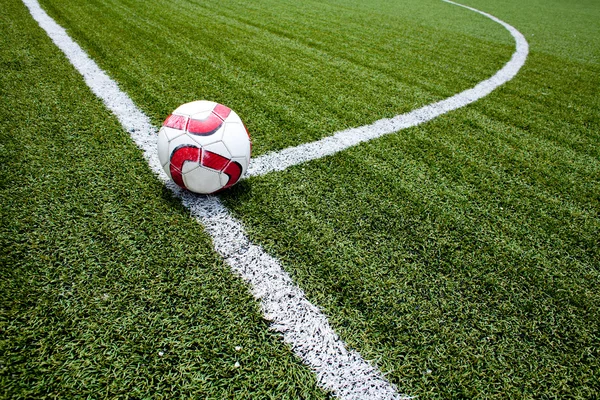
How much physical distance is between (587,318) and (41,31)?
6.72 metres

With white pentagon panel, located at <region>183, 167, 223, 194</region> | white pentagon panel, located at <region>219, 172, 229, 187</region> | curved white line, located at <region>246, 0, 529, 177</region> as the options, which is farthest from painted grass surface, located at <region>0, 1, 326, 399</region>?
curved white line, located at <region>246, 0, 529, 177</region>

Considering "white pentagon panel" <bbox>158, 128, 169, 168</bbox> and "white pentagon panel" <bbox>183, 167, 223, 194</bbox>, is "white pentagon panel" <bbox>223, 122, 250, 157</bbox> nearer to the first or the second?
"white pentagon panel" <bbox>183, 167, 223, 194</bbox>

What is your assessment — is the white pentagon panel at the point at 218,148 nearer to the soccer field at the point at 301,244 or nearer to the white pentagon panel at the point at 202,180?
the white pentagon panel at the point at 202,180

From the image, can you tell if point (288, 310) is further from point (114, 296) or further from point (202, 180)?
point (202, 180)

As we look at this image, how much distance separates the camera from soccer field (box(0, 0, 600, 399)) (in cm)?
146

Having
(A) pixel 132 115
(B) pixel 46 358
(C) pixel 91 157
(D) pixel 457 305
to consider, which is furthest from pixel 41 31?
(D) pixel 457 305

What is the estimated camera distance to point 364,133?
328 centimetres

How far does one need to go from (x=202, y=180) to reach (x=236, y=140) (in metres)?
0.32

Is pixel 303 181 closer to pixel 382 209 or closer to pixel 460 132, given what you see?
pixel 382 209

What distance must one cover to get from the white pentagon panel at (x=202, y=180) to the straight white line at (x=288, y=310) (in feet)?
0.33

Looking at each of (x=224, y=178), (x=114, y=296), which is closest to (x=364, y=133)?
(x=224, y=178)

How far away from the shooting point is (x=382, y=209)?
2355mm

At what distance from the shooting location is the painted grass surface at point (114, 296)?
138 cm

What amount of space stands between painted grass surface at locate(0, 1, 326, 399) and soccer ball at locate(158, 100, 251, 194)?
9.8 inches
